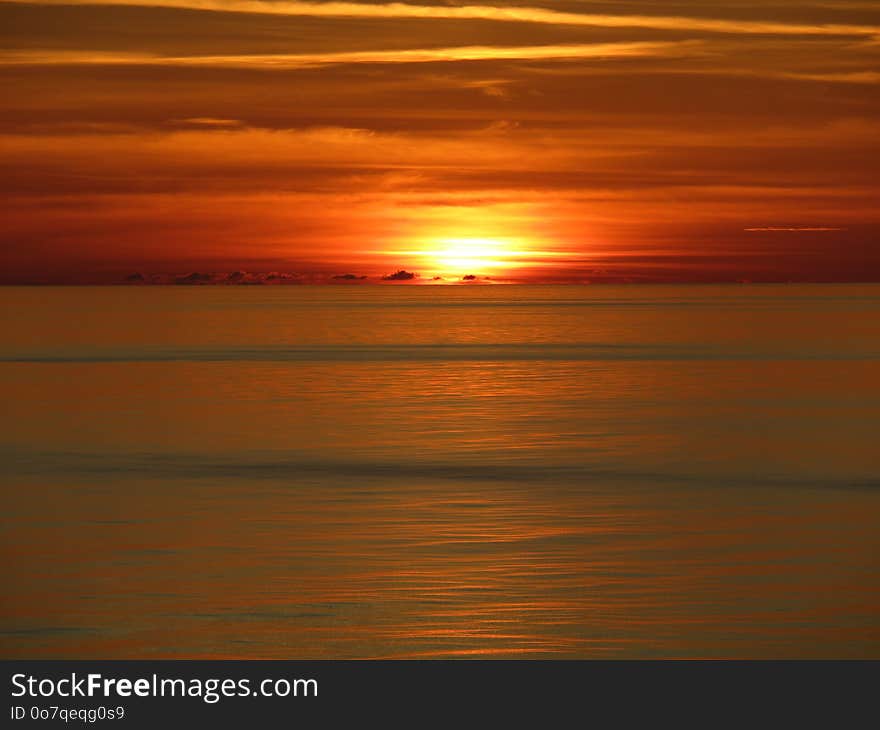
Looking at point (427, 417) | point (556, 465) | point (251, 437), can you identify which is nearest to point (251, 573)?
point (556, 465)

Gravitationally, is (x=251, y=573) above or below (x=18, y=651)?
above

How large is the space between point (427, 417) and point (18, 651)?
22.0 metres

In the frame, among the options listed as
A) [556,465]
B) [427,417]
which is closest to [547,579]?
[556,465]

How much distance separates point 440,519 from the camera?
64.8ft

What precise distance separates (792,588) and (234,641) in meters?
6.00

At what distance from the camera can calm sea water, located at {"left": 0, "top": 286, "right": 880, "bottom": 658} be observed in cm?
1402

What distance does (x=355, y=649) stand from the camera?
1330cm

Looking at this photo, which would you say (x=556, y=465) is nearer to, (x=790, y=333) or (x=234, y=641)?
(x=234, y=641)

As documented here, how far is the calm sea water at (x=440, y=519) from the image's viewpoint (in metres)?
14.0
